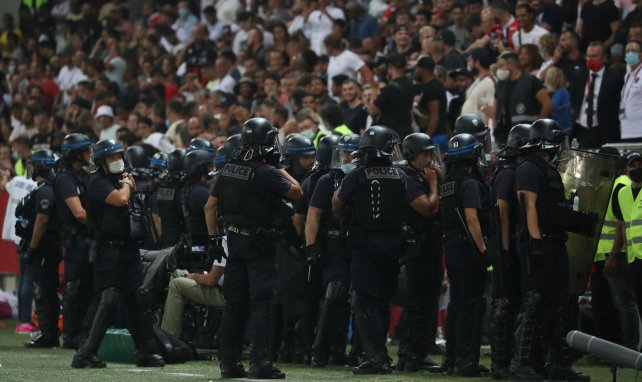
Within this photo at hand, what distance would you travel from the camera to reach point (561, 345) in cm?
1163

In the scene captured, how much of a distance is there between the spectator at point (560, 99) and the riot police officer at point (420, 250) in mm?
3899

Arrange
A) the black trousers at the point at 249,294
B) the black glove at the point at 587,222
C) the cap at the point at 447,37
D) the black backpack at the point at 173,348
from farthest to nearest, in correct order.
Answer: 1. the cap at the point at 447,37
2. the black backpack at the point at 173,348
3. the black trousers at the point at 249,294
4. the black glove at the point at 587,222

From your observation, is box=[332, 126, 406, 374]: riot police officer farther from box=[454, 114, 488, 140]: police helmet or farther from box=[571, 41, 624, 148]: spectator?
box=[571, 41, 624, 148]: spectator

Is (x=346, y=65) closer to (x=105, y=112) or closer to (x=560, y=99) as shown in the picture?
(x=560, y=99)

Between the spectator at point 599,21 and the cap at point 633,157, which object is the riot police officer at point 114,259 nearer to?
the cap at point 633,157

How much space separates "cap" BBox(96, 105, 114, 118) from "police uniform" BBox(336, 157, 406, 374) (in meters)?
12.0

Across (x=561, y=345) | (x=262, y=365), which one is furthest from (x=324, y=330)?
(x=561, y=345)

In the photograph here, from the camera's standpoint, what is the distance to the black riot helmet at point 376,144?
12.3m

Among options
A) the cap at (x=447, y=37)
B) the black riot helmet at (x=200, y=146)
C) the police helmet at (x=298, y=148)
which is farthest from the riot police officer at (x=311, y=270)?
the cap at (x=447, y=37)

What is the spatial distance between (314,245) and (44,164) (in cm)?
468

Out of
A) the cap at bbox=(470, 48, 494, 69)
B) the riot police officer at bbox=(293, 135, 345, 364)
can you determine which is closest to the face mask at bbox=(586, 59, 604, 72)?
the cap at bbox=(470, 48, 494, 69)

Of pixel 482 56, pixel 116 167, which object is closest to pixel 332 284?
pixel 116 167

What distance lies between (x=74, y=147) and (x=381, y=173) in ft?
12.6

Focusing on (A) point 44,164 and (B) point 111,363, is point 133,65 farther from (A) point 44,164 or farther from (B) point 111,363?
(B) point 111,363
